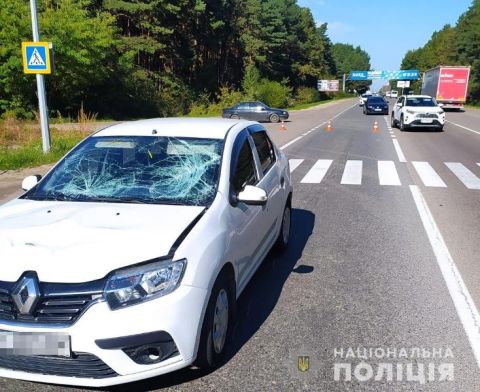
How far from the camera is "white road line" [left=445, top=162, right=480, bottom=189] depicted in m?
10.2

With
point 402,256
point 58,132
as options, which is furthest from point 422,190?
point 58,132

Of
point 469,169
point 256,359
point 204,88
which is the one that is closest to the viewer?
point 256,359

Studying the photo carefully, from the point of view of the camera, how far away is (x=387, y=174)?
11.6 meters

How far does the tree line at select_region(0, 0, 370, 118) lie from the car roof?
2147 centimetres

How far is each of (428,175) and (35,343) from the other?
10.5 metres

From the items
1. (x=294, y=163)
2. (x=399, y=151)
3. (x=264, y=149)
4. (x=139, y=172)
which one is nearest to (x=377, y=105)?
(x=399, y=151)

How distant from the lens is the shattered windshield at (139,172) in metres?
3.74

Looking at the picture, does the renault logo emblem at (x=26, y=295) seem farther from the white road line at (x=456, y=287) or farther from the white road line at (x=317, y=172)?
the white road line at (x=317, y=172)

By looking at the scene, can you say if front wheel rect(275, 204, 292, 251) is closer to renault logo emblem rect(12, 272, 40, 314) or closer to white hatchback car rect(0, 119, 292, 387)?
white hatchback car rect(0, 119, 292, 387)

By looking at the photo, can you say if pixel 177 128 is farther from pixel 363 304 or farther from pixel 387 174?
pixel 387 174

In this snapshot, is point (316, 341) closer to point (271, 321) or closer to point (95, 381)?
point (271, 321)

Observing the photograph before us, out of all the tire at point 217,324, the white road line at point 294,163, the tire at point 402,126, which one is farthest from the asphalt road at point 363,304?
the tire at point 402,126

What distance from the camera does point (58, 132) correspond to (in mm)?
17844

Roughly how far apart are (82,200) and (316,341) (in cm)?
211
